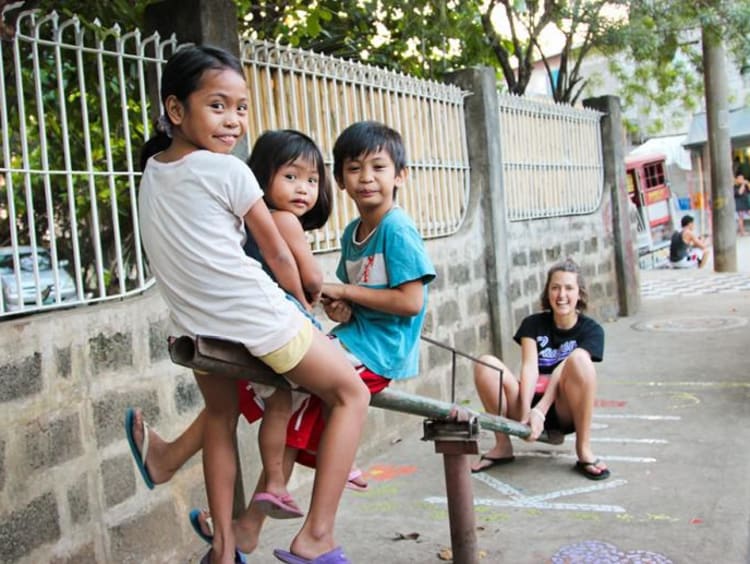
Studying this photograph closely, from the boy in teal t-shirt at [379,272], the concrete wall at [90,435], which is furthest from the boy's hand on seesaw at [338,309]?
the concrete wall at [90,435]

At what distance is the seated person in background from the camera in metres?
16.4

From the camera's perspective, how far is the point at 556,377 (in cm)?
480

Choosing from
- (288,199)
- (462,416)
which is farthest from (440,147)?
(288,199)

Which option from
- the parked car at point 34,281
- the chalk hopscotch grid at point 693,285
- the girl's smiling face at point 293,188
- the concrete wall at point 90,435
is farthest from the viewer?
the chalk hopscotch grid at point 693,285

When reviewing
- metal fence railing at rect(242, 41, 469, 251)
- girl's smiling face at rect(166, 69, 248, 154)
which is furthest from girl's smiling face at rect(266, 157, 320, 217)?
metal fence railing at rect(242, 41, 469, 251)

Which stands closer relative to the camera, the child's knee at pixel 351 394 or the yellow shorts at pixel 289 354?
the yellow shorts at pixel 289 354

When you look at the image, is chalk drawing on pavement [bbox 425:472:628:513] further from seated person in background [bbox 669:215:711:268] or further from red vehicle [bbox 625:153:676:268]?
red vehicle [bbox 625:153:676:268]

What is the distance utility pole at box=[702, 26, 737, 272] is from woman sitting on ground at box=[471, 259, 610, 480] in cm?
1040

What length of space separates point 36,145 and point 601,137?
289 inches

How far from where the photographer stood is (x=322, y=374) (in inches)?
88.0

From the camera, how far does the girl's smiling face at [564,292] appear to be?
4840 mm

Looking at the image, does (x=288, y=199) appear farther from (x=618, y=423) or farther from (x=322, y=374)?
(x=618, y=423)

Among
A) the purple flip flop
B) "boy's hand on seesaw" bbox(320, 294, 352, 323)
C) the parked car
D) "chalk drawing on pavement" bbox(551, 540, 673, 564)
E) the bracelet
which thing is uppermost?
the parked car

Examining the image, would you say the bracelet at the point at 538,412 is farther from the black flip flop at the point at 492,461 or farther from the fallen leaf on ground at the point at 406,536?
the fallen leaf on ground at the point at 406,536
